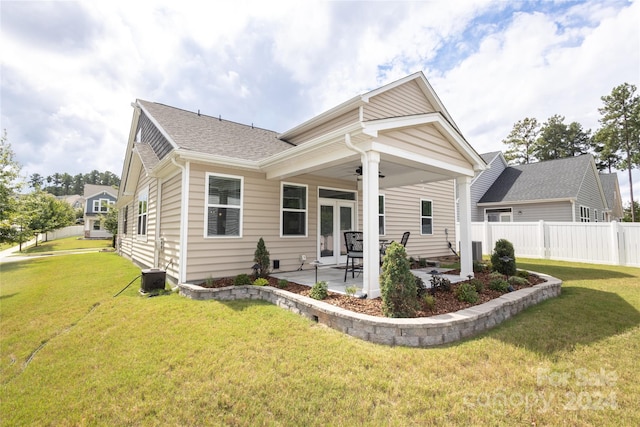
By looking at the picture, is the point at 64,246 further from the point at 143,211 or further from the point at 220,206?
the point at 220,206

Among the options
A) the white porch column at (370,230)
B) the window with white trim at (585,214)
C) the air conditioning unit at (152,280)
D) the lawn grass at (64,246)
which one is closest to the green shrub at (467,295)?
the white porch column at (370,230)

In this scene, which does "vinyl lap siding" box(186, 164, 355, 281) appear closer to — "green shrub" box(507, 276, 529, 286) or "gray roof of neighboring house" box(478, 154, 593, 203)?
"green shrub" box(507, 276, 529, 286)

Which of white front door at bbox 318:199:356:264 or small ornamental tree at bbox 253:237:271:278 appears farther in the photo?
white front door at bbox 318:199:356:264

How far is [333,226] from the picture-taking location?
8609mm

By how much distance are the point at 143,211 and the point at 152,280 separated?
4.91 m

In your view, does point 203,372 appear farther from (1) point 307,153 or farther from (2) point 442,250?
(2) point 442,250

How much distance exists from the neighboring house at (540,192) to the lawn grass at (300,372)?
1316 centimetres

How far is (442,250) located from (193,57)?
12.0m

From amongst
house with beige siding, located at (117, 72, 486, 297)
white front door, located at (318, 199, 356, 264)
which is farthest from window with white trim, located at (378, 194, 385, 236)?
white front door, located at (318, 199, 356, 264)

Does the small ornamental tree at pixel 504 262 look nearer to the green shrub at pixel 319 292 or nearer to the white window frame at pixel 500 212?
the green shrub at pixel 319 292

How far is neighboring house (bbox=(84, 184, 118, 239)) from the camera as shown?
32.5 metres

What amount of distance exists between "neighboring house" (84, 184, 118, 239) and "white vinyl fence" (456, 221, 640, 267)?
37.8 meters

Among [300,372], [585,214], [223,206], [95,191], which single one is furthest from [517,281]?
[95,191]

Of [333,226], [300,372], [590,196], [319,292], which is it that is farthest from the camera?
[590,196]
